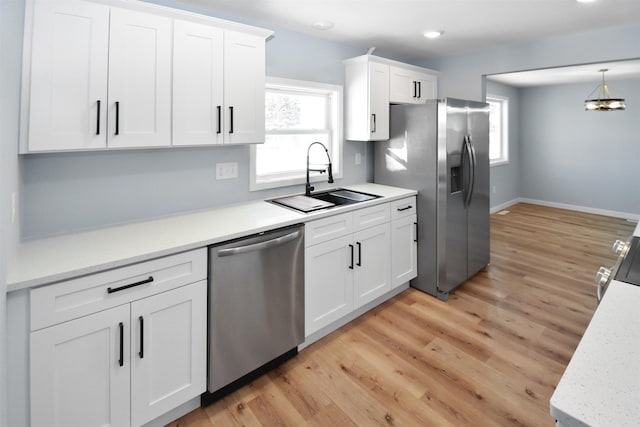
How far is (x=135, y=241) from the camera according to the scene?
70.7 inches

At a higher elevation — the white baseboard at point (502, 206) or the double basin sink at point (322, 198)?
the white baseboard at point (502, 206)

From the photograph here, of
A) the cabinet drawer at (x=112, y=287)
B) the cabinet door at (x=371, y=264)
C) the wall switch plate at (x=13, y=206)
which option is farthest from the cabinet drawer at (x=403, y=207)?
the wall switch plate at (x=13, y=206)

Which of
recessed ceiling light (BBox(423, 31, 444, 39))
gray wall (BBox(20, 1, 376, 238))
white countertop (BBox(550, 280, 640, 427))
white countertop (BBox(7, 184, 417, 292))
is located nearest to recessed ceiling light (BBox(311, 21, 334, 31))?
gray wall (BBox(20, 1, 376, 238))

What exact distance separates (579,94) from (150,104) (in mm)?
7217

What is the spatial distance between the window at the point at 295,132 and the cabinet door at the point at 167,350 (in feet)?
3.93

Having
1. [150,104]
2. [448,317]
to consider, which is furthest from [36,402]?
[448,317]

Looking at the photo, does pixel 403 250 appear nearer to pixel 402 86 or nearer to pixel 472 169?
pixel 472 169

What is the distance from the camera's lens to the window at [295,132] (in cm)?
290

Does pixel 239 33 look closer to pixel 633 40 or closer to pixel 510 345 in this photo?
pixel 510 345

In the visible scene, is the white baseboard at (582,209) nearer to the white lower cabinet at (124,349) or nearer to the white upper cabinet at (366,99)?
the white upper cabinet at (366,99)

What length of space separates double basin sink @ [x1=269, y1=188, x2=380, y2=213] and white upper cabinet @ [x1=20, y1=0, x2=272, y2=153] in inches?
22.0

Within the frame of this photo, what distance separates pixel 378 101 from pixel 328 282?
173cm

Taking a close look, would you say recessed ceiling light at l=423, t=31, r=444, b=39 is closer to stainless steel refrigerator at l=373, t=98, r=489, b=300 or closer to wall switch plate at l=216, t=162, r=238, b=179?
stainless steel refrigerator at l=373, t=98, r=489, b=300

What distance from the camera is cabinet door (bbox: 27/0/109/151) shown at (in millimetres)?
1590
